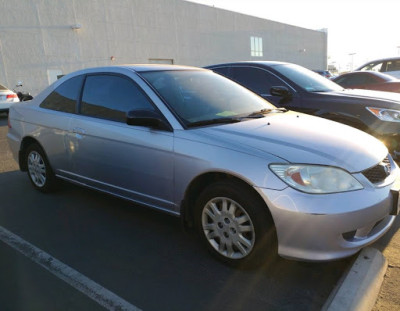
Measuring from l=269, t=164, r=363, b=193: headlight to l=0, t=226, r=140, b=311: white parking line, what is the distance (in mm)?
1326

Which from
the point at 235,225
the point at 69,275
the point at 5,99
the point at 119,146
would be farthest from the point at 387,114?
the point at 5,99

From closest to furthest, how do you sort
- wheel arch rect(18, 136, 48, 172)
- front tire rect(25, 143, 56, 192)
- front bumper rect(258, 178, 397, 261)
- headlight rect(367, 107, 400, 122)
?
front bumper rect(258, 178, 397, 261)
front tire rect(25, 143, 56, 192)
wheel arch rect(18, 136, 48, 172)
headlight rect(367, 107, 400, 122)

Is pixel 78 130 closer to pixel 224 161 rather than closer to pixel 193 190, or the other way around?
pixel 193 190

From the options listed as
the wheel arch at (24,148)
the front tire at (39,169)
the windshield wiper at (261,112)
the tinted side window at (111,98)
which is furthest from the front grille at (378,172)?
the wheel arch at (24,148)

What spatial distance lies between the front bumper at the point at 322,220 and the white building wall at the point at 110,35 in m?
20.3

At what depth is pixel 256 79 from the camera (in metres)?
5.86

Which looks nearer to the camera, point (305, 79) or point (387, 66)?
point (305, 79)

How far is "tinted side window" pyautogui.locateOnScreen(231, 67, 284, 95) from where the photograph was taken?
5.68 meters

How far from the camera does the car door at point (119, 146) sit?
3.19 metres

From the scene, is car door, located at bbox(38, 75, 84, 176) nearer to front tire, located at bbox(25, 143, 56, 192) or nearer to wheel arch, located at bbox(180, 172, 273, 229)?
front tire, located at bbox(25, 143, 56, 192)

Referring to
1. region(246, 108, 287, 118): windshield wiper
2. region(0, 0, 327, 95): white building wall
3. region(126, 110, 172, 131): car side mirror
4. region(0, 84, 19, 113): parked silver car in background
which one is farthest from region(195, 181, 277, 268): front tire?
region(0, 0, 327, 95): white building wall

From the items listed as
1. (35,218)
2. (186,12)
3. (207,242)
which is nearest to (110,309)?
(207,242)

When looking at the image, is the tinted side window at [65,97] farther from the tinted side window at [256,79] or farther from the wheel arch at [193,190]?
the tinted side window at [256,79]

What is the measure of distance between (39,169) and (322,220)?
3611 mm
